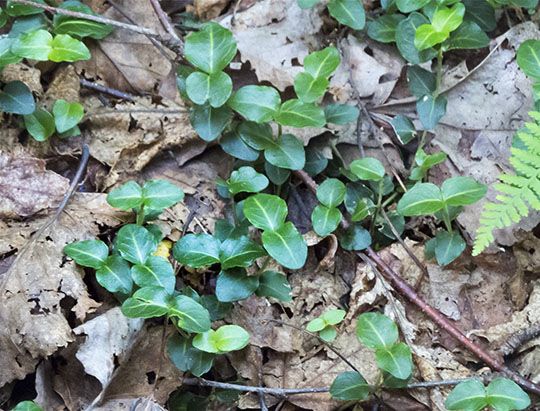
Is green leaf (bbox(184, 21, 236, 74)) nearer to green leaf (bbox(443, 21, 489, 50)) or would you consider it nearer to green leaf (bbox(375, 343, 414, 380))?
green leaf (bbox(443, 21, 489, 50))

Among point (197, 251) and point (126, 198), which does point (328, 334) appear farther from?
point (126, 198)

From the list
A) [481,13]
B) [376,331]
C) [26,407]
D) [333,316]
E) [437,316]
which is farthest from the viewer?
[481,13]

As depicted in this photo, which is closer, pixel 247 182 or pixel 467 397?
pixel 467 397

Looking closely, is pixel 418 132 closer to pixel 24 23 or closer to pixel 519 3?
pixel 519 3

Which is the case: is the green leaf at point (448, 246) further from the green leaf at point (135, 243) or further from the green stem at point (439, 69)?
the green leaf at point (135, 243)

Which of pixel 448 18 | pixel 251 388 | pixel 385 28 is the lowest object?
pixel 251 388

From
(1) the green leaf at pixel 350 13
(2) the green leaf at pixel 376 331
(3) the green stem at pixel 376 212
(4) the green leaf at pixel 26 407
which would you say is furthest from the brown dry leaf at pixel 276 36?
(4) the green leaf at pixel 26 407

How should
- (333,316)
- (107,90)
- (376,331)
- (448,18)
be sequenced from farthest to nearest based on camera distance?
1. (107,90)
2. (448,18)
3. (333,316)
4. (376,331)

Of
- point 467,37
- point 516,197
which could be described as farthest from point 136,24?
point 516,197
